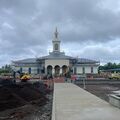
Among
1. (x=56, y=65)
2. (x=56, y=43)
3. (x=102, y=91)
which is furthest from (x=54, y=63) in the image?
(x=102, y=91)

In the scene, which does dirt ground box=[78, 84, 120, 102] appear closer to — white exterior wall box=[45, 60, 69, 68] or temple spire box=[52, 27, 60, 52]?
white exterior wall box=[45, 60, 69, 68]

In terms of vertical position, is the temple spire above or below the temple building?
above

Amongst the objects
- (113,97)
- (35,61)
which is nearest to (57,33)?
(35,61)

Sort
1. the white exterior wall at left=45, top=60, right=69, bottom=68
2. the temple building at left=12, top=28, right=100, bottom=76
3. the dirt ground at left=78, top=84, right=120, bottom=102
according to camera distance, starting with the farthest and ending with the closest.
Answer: the temple building at left=12, top=28, right=100, bottom=76 → the white exterior wall at left=45, top=60, right=69, bottom=68 → the dirt ground at left=78, top=84, right=120, bottom=102

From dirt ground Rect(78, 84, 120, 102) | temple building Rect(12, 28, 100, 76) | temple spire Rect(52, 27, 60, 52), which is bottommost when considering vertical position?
dirt ground Rect(78, 84, 120, 102)

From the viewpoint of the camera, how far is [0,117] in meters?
17.3

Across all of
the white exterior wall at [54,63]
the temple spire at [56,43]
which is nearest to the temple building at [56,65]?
the white exterior wall at [54,63]

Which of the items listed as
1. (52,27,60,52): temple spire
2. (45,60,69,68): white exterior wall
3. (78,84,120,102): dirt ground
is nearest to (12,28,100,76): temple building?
(45,60,69,68): white exterior wall

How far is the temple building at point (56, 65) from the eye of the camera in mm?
129250

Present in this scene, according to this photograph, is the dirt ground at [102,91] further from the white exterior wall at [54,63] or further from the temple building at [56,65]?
the white exterior wall at [54,63]

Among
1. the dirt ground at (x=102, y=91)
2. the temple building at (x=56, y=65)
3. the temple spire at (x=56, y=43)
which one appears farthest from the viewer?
the temple spire at (x=56, y=43)

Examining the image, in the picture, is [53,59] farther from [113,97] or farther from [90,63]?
[113,97]

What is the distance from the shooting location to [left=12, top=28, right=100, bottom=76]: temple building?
12925 centimetres

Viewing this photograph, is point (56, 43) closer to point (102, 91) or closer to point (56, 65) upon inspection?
point (56, 65)
